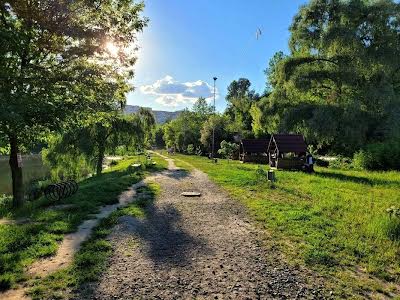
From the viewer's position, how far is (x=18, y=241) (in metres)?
8.66

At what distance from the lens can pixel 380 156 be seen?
28406 millimetres

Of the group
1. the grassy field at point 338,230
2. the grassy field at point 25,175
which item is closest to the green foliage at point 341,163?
the grassy field at point 338,230

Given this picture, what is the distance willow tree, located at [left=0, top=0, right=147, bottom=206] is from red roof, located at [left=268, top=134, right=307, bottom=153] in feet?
57.5

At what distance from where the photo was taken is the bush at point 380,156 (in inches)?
1085

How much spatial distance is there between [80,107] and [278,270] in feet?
27.0

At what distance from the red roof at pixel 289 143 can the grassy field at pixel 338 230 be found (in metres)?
11.4

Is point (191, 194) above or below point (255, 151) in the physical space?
below

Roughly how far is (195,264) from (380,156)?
25.6 metres

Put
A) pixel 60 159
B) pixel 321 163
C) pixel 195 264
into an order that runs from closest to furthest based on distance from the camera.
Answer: pixel 195 264 → pixel 60 159 → pixel 321 163

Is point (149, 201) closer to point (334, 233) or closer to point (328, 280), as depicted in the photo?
point (334, 233)

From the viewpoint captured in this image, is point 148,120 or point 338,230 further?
point 148,120

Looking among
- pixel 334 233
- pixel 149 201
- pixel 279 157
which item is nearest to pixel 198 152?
pixel 279 157

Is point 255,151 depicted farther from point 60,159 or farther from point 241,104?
point 241,104

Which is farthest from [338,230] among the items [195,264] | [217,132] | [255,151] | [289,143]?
[217,132]
